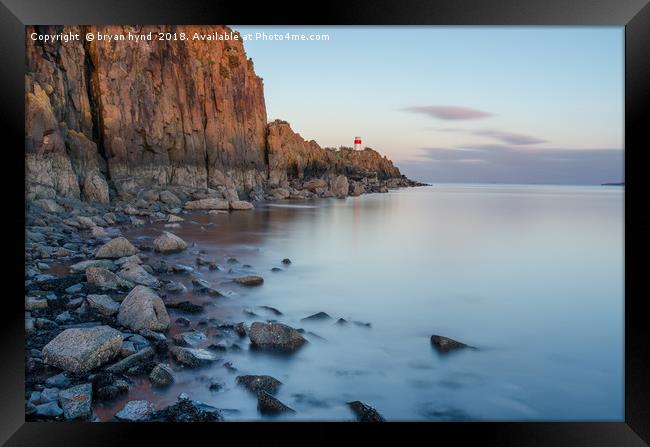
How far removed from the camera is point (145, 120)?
21.4 m

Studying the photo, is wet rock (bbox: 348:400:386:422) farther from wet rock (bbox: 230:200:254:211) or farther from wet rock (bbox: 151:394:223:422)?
wet rock (bbox: 230:200:254:211)

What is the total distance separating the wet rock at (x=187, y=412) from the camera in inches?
144

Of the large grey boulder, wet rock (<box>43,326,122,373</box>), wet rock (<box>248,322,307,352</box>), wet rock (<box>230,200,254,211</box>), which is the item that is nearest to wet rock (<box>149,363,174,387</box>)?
wet rock (<box>43,326,122,373</box>)

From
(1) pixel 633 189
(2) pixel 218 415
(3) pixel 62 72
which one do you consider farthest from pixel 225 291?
(3) pixel 62 72

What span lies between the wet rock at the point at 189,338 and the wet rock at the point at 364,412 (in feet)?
5.21

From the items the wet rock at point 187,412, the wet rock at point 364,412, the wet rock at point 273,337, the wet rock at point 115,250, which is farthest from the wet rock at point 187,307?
the wet rock at point 115,250

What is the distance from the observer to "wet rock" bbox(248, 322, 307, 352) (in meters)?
4.73

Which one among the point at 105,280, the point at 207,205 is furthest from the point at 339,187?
the point at 105,280

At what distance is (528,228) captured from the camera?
15.2m

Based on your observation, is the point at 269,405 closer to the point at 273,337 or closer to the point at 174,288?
the point at 273,337

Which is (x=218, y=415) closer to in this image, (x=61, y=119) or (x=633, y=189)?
(x=633, y=189)

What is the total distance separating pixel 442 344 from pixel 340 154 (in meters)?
45.0

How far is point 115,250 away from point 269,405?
481 cm

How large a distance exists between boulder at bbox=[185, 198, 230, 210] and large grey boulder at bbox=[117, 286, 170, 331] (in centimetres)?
1384
